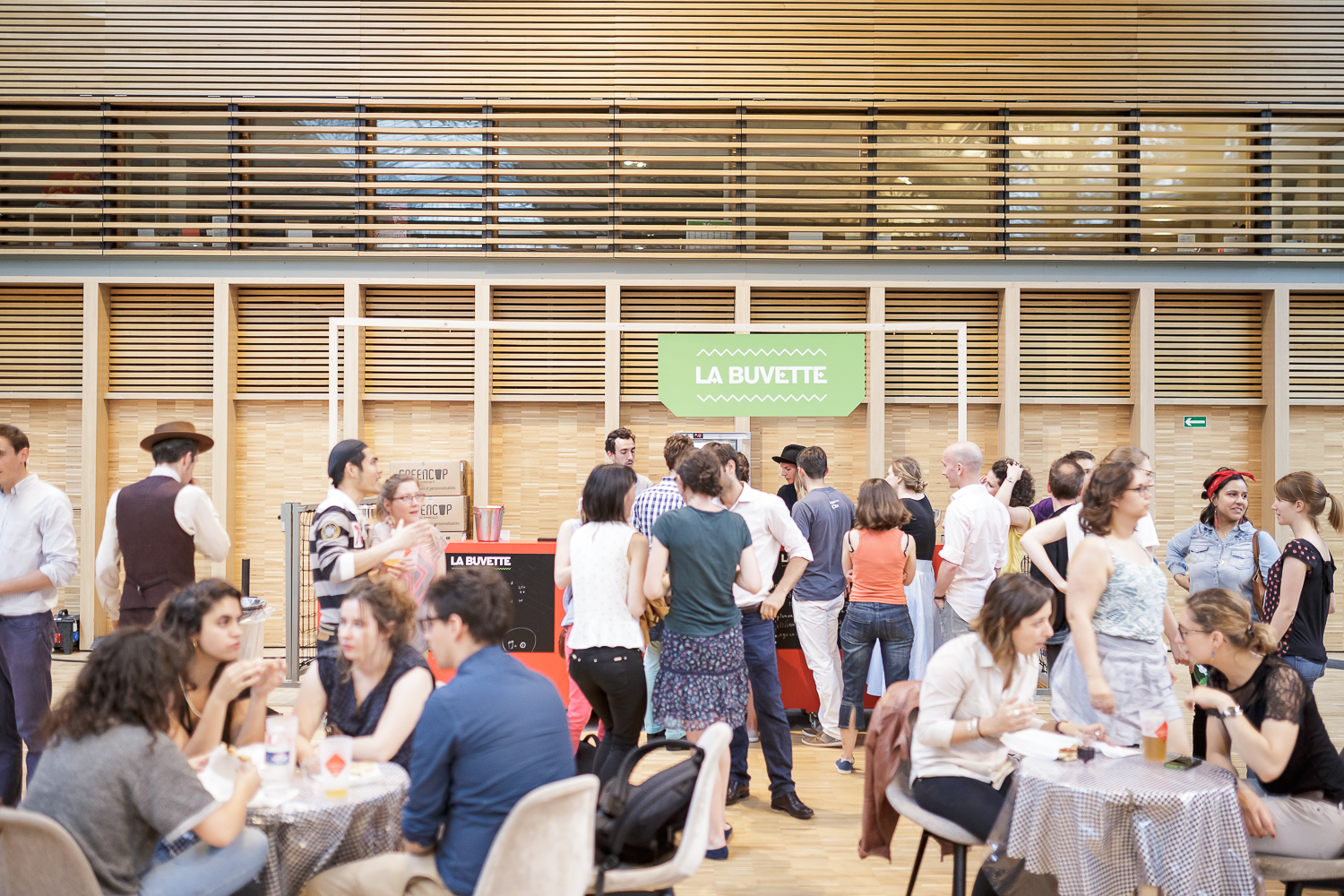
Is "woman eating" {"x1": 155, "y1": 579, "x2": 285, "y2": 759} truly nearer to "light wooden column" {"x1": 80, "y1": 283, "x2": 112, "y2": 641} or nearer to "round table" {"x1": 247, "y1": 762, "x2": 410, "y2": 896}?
"round table" {"x1": 247, "y1": 762, "x2": 410, "y2": 896}

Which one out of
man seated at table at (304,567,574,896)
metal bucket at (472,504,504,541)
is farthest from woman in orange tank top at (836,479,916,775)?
man seated at table at (304,567,574,896)

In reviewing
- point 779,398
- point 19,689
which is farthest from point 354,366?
point 19,689

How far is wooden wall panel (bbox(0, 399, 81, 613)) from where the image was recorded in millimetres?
7828

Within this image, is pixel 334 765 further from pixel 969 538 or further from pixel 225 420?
pixel 225 420

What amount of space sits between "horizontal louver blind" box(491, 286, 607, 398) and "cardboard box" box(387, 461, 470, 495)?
3.90 ft

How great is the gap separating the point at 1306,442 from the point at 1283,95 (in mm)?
3211

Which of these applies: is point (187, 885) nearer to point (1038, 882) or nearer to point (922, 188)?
point (1038, 882)

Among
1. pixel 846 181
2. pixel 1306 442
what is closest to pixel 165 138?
pixel 846 181

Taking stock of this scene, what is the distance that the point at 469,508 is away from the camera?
7.36 meters

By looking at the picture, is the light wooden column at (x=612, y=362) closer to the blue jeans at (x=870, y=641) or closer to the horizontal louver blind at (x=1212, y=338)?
the blue jeans at (x=870, y=641)

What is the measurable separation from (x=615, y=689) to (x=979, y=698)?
1428mm

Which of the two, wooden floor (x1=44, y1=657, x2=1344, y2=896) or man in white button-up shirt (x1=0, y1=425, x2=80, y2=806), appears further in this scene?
man in white button-up shirt (x1=0, y1=425, x2=80, y2=806)

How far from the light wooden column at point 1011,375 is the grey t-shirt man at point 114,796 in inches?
285

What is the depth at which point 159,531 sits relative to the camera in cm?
397
